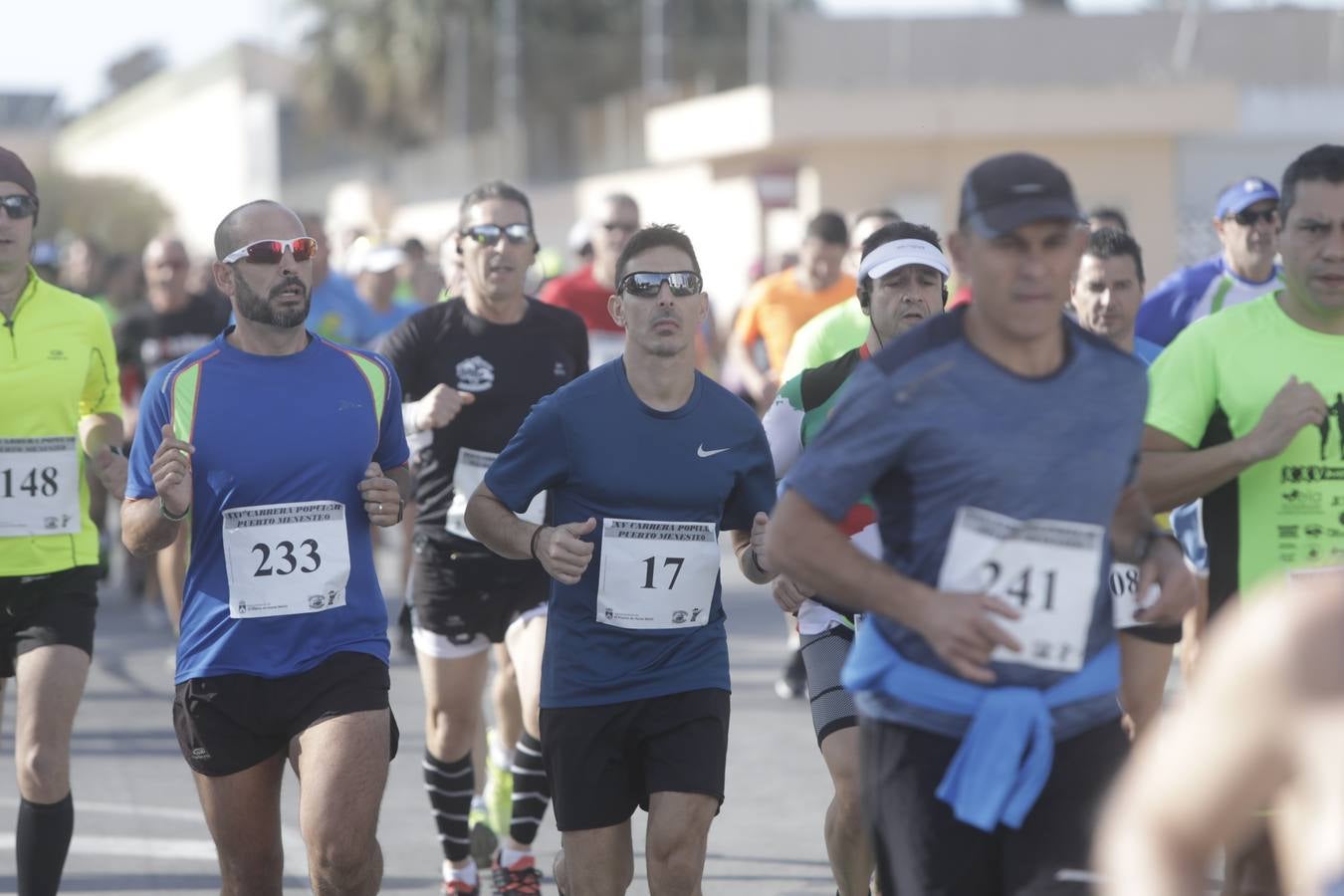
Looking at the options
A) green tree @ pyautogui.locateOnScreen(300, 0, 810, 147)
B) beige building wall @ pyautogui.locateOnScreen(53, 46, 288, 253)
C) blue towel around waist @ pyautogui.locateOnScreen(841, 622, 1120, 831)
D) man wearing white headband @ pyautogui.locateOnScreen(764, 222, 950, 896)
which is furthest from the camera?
beige building wall @ pyautogui.locateOnScreen(53, 46, 288, 253)

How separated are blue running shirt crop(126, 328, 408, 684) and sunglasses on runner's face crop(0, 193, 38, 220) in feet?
3.30

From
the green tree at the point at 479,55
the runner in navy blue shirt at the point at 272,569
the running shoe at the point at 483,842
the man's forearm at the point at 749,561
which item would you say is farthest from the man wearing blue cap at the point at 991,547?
the green tree at the point at 479,55

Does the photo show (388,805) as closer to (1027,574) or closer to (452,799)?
(452,799)

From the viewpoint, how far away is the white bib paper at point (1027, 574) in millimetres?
4062

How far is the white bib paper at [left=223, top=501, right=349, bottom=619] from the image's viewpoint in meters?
5.69

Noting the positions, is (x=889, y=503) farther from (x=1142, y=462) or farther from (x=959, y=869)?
(x=1142, y=462)

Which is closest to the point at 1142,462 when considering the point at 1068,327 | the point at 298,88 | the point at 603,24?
the point at 1068,327

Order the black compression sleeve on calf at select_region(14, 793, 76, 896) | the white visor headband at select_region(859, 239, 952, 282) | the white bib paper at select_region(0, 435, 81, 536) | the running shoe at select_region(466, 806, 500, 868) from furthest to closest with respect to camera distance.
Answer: the running shoe at select_region(466, 806, 500, 868), the white bib paper at select_region(0, 435, 81, 536), the black compression sleeve on calf at select_region(14, 793, 76, 896), the white visor headband at select_region(859, 239, 952, 282)

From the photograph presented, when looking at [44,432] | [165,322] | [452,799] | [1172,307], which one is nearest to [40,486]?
[44,432]

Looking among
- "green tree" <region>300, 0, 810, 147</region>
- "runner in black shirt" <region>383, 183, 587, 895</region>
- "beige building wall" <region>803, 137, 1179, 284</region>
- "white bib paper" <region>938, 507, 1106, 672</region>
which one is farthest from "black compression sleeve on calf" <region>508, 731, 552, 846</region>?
"green tree" <region>300, 0, 810, 147</region>

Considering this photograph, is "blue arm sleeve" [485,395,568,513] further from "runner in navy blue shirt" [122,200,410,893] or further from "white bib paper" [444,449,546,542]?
"white bib paper" [444,449,546,542]

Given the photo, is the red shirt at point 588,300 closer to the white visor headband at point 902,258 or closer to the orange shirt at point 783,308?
the orange shirt at point 783,308

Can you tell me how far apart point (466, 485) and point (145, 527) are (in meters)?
1.83

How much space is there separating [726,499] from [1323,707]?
323 centimetres
